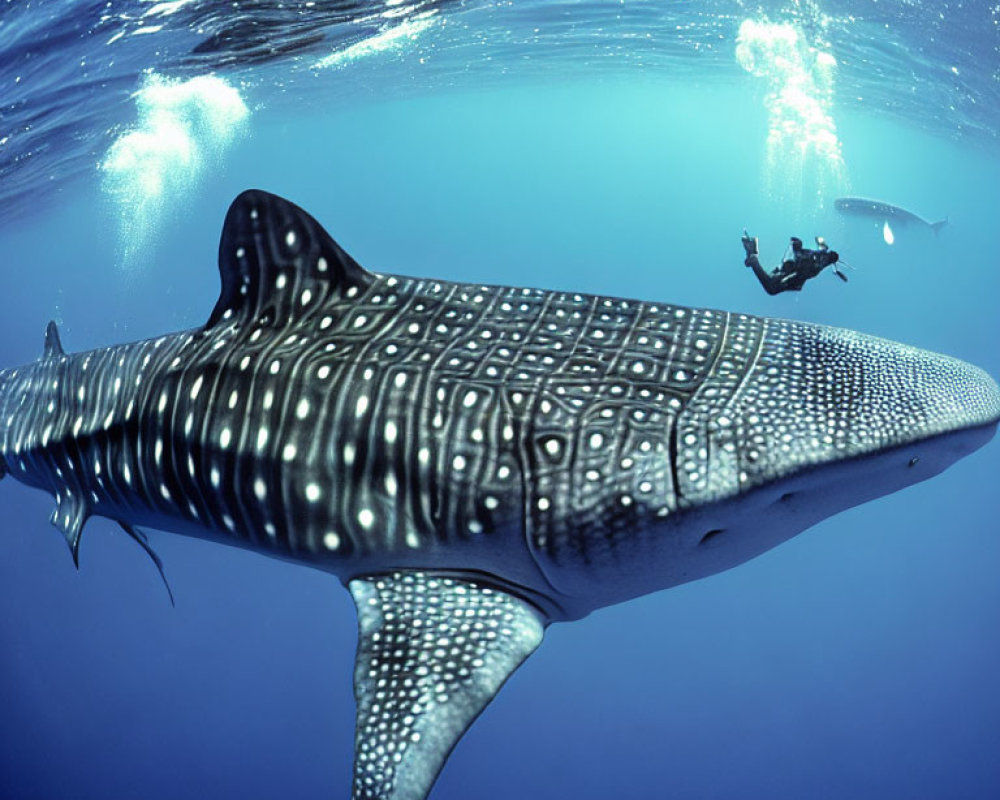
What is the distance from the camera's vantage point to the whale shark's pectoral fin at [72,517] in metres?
3.81

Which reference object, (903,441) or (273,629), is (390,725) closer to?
(903,441)

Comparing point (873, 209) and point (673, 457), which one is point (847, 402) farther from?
point (873, 209)

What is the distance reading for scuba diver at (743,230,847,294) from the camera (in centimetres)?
736

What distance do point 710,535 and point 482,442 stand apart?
2.58 ft

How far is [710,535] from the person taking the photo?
2.24 m

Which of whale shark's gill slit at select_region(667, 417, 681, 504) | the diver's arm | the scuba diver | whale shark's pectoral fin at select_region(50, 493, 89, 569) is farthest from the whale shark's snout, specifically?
the diver's arm

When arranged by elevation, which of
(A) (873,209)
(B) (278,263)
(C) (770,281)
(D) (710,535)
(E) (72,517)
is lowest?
(A) (873,209)

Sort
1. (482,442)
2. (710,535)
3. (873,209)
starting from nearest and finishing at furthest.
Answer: (710,535), (482,442), (873,209)

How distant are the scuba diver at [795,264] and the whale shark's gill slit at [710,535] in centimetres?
557

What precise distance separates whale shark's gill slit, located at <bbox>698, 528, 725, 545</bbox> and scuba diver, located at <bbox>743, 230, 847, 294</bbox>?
5572 mm

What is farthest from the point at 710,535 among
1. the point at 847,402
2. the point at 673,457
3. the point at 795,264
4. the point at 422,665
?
the point at 795,264

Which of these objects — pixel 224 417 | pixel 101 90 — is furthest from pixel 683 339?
pixel 101 90

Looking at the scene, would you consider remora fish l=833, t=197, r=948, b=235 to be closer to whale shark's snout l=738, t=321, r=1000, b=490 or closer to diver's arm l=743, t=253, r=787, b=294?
diver's arm l=743, t=253, r=787, b=294

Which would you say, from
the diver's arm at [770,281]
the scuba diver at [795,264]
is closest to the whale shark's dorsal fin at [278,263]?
the scuba diver at [795,264]
